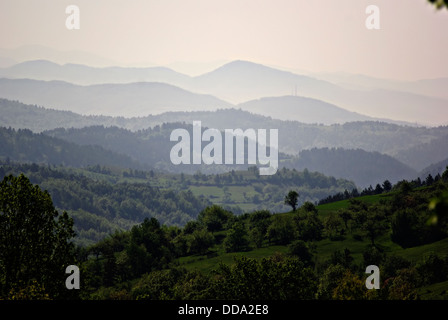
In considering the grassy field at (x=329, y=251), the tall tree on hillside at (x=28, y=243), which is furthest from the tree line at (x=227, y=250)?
the grassy field at (x=329, y=251)

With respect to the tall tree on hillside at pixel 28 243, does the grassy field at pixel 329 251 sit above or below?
below

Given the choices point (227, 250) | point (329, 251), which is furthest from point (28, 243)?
point (227, 250)

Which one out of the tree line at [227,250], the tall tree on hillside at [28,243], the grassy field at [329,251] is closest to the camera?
the tall tree on hillside at [28,243]

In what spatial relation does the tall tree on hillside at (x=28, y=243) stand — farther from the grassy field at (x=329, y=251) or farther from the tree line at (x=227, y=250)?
the grassy field at (x=329, y=251)

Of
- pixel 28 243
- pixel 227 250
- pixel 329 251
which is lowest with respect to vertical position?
pixel 227 250

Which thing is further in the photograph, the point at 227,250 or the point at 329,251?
the point at 227,250

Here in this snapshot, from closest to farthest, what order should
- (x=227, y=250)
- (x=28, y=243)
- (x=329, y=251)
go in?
(x=28, y=243), (x=329, y=251), (x=227, y=250)

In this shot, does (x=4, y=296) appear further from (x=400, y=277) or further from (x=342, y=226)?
(x=342, y=226)

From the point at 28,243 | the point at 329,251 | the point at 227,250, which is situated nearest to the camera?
the point at 28,243

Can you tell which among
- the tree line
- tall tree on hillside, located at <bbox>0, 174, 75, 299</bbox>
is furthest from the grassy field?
tall tree on hillside, located at <bbox>0, 174, 75, 299</bbox>

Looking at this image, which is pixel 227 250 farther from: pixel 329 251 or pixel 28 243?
pixel 28 243
